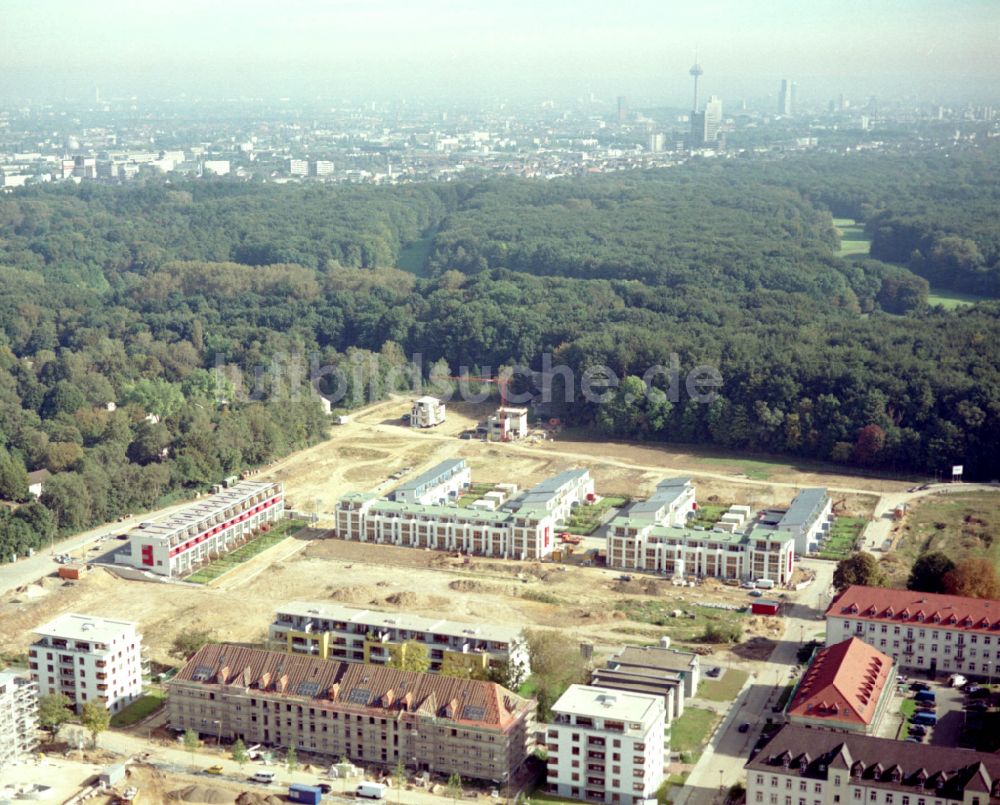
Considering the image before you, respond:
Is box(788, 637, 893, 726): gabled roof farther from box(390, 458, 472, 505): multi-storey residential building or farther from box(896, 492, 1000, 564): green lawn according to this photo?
box(390, 458, 472, 505): multi-storey residential building

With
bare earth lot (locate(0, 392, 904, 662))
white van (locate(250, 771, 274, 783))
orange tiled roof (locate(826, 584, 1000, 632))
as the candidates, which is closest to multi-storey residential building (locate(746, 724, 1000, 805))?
orange tiled roof (locate(826, 584, 1000, 632))

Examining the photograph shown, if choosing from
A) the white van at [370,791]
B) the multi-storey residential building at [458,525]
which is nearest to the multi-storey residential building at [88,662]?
the white van at [370,791]

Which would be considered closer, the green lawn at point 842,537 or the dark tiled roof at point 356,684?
the dark tiled roof at point 356,684

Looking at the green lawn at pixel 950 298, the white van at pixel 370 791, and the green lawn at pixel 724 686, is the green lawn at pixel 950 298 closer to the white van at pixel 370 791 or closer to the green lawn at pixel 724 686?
the green lawn at pixel 724 686

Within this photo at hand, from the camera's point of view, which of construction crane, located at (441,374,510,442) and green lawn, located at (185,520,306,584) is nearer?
green lawn, located at (185,520,306,584)

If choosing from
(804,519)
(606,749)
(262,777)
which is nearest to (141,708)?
(262,777)

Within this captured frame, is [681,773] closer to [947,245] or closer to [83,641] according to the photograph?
[83,641]
